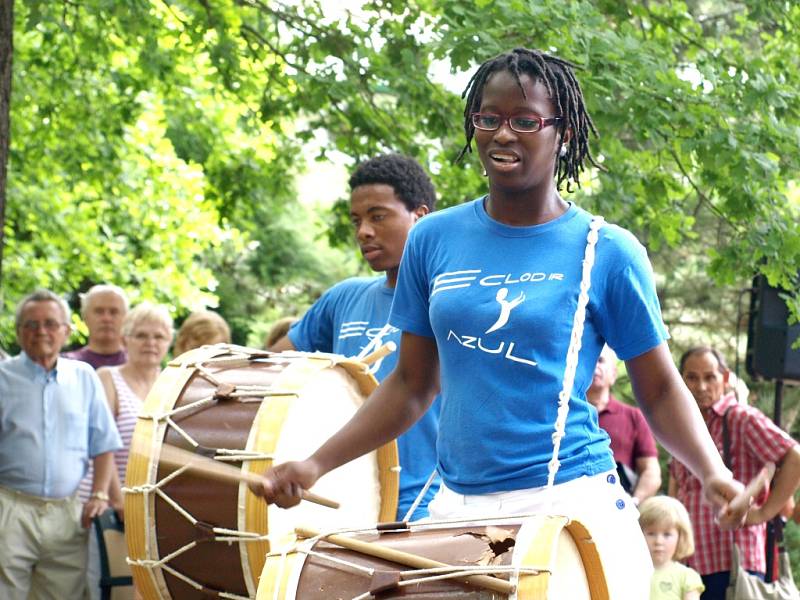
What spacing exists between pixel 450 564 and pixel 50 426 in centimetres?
464

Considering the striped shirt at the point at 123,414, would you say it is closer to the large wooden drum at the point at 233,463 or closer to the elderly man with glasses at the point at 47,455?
the elderly man with glasses at the point at 47,455

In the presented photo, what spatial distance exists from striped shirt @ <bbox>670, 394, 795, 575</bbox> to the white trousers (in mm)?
3588

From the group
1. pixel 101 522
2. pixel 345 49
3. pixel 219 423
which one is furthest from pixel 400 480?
pixel 345 49

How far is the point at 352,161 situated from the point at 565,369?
5884mm

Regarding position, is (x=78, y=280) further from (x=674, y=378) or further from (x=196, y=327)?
(x=674, y=378)

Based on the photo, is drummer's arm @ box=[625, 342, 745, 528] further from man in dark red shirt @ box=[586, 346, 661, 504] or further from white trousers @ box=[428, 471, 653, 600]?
man in dark red shirt @ box=[586, 346, 661, 504]

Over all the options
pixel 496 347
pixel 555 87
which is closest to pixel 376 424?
pixel 496 347

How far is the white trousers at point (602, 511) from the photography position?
323 centimetres

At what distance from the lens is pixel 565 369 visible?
3.28 metres

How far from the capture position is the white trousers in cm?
323

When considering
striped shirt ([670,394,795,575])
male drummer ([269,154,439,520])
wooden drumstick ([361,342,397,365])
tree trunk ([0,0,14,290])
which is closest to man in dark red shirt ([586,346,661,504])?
striped shirt ([670,394,795,575])

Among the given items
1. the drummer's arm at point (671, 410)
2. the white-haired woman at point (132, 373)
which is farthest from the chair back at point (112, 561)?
the drummer's arm at point (671, 410)

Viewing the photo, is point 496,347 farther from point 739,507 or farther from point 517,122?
point 739,507

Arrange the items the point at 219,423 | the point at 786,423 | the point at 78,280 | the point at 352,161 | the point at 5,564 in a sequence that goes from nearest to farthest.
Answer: the point at 219,423 < the point at 5,564 < the point at 352,161 < the point at 786,423 < the point at 78,280
